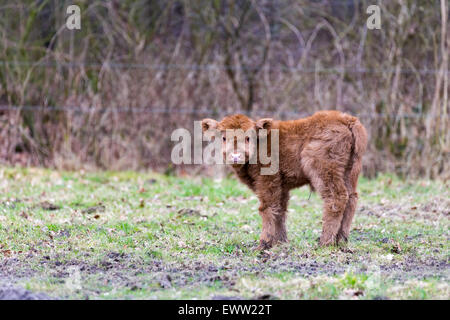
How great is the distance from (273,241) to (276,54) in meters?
8.51

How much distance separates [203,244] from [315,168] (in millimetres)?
1578

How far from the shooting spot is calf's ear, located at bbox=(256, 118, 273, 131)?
6975mm

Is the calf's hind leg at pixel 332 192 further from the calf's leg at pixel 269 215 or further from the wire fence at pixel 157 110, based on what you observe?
the wire fence at pixel 157 110

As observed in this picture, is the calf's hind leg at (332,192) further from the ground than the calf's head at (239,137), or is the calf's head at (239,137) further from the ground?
the calf's head at (239,137)

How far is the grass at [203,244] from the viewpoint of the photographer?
535 cm

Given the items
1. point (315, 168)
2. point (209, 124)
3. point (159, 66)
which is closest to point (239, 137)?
point (209, 124)

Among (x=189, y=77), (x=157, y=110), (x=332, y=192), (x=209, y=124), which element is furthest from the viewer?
(x=189, y=77)

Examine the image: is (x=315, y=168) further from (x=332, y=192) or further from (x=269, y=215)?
(x=269, y=215)

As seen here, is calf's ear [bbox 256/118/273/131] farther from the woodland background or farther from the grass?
the woodland background

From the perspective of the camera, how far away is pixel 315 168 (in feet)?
22.4

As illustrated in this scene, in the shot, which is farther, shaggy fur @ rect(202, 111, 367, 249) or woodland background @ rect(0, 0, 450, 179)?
woodland background @ rect(0, 0, 450, 179)

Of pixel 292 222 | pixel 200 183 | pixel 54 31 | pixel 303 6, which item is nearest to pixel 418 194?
pixel 292 222

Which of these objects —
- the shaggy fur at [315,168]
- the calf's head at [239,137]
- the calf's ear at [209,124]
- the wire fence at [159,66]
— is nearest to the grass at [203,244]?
the shaggy fur at [315,168]

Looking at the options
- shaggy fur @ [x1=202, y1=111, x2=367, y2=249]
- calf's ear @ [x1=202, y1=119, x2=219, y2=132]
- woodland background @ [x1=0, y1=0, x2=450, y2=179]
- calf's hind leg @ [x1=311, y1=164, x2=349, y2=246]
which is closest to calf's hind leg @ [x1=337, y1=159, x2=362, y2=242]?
shaggy fur @ [x1=202, y1=111, x2=367, y2=249]
